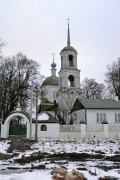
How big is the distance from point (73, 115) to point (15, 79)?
986 cm

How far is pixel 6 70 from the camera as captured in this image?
31.9 meters

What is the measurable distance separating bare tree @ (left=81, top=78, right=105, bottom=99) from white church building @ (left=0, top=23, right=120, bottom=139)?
21.9 feet

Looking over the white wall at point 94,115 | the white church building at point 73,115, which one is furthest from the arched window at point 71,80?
the white wall at point 94,115

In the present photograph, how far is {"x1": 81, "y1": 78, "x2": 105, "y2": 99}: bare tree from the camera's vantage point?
46750mm

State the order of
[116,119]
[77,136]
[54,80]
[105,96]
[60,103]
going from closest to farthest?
[77,136] < [116,119] < [60,103] < [105,96] < [54,80]

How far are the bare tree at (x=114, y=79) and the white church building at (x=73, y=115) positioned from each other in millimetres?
5402

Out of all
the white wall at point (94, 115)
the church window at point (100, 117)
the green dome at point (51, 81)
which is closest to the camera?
the white wall at point (94, 115)

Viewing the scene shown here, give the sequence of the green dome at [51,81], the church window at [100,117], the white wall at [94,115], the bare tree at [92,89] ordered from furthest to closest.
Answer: the green dome at [51,81] < the bare tree at [92,89] < the church window at [100,117] < the white wall at [94,115]

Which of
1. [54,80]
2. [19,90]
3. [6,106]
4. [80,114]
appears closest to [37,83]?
[19,90]

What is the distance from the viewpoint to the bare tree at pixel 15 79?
31109 millimetres

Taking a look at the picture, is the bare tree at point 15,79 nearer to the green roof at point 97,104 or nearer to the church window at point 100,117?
the green roof at point 97,104

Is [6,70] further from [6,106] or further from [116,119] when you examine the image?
[116,119]

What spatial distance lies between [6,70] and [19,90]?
3.26 m

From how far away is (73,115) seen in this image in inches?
1344
